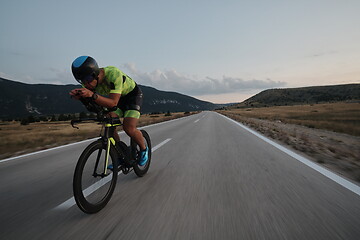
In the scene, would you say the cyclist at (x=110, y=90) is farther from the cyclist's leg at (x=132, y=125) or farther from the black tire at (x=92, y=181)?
the black tire at (x=92, y=181)

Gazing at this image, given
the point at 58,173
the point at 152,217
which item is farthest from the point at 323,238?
the point at 58,173

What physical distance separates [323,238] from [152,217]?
1.55 meters

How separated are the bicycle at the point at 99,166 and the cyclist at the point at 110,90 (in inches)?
8.0

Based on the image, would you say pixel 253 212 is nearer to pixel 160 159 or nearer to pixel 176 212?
pixel 176 212

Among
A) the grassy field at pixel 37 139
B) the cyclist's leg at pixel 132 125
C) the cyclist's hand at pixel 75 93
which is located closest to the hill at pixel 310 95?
the grassy field at pixel 37 139

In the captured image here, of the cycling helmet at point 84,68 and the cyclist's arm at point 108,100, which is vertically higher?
the cycling helmet at point 84,68

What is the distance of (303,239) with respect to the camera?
167 cm

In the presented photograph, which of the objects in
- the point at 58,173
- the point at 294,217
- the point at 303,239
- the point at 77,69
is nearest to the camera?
the point at 303,239

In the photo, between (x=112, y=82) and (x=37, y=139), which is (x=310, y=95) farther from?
(x=112, y=82)

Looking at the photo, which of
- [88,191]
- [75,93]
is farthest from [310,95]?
[75,93]

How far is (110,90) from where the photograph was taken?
2.72 meters

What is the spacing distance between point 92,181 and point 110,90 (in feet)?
3.98

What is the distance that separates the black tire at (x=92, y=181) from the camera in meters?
2.08

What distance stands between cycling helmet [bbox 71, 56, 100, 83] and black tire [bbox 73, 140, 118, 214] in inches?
32.5
